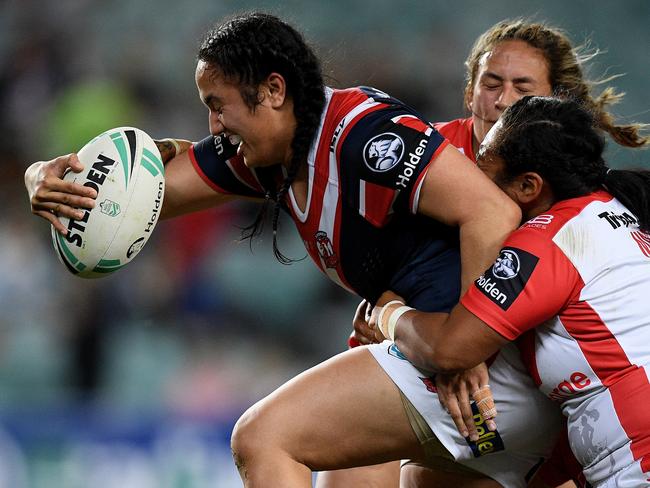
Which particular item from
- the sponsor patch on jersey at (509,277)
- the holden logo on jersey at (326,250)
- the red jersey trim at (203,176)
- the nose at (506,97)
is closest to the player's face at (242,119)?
the holden logo on jersey at (326,250)

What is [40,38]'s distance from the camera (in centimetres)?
654

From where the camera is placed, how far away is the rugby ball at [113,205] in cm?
247

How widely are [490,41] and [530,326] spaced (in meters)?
1.48

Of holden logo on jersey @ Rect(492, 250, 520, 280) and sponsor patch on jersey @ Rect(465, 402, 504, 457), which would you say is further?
sponsor patch on jersey @ Rect(465, 402, 504, 457)

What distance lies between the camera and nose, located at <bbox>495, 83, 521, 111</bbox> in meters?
3.07

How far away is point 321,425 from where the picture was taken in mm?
2250

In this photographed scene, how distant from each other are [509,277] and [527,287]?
0.04 metres

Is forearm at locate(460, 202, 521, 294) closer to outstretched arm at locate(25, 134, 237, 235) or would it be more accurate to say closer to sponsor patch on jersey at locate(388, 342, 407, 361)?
sponsor patch on jersey at locate(388, 342, 407, 361)

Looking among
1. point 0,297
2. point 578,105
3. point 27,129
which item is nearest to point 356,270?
point 578,105

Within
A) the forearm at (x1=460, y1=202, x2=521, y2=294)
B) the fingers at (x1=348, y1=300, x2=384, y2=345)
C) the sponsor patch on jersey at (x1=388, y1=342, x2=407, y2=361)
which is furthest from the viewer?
the fingers at (x1=348, y1=300, x2=384, y2=345)

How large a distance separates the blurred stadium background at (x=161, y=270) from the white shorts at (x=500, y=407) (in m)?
2.07

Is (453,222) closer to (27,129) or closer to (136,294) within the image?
(136,294)

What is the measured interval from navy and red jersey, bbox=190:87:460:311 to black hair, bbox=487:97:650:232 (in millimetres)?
167

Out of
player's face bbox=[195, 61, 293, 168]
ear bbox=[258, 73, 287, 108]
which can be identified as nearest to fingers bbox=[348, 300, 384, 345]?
player's face bbox=[195, 61, 293, 168]
